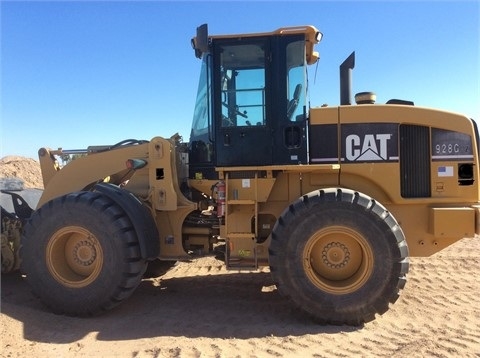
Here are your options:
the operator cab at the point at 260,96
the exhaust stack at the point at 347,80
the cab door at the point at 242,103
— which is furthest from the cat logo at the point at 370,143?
the cab door at the point at 242,103

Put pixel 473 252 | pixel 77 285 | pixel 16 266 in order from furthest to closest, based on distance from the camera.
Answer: pixel 473 252 → pixel 16 266 → pixel 77 285

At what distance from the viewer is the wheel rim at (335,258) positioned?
4.52m

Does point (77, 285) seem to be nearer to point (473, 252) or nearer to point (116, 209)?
point (116, 209)

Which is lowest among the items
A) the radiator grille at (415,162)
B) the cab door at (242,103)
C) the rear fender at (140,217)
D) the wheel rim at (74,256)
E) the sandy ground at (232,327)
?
the sandy ground at (232,327)

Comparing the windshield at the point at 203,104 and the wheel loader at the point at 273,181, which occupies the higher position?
the windshield at the point at 203,104

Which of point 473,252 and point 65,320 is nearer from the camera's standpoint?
point 65,320

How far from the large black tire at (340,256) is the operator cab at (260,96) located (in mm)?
738

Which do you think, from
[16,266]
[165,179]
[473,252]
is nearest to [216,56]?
[165,179]

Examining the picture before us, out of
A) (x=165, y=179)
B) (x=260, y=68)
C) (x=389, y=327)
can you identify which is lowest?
(x=389, y=327)

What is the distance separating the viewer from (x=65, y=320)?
4695 mm

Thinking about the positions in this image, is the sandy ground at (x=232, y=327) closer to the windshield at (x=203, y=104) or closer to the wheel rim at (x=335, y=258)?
the wheel rim at (x=335, y=258)

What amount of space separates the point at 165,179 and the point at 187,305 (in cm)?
155

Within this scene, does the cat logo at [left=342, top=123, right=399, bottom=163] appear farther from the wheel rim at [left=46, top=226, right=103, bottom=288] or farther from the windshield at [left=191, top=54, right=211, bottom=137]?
the wheel rim at [left=46, top=226, right=103, bottom=288]

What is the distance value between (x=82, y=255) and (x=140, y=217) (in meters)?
0.82
